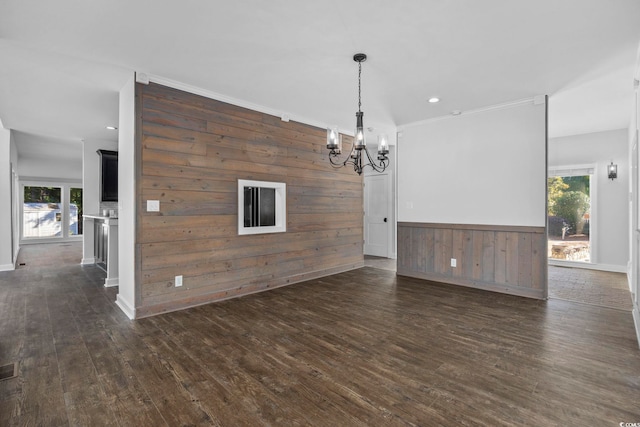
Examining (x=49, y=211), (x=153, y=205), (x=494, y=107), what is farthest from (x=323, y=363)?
(x=49, y=211)

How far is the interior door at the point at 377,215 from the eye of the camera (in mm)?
7570

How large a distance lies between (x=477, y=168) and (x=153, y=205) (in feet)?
14.2

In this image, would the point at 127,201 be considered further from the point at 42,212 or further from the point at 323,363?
the point at 42,212

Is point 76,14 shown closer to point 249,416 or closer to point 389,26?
point 389,26

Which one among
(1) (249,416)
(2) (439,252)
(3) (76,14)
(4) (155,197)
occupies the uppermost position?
(3) (76,14)

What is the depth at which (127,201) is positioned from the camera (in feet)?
11.8

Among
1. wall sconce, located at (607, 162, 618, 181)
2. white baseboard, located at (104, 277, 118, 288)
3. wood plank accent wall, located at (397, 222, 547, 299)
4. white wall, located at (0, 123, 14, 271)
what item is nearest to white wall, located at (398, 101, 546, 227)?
wood plank accent wall, located at (397, 222, 547, 299)

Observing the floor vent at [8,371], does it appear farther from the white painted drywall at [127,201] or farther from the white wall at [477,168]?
the white wall at [477,168]

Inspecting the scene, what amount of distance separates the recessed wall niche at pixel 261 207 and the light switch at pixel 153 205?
3.31ft

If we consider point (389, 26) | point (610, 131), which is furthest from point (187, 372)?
point (610, 131)

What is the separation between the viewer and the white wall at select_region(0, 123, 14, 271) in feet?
18.6

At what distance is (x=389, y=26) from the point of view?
2578 mm

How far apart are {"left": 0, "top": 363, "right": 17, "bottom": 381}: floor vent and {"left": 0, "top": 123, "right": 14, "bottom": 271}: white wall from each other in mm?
4795

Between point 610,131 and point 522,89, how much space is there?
11.3ft
